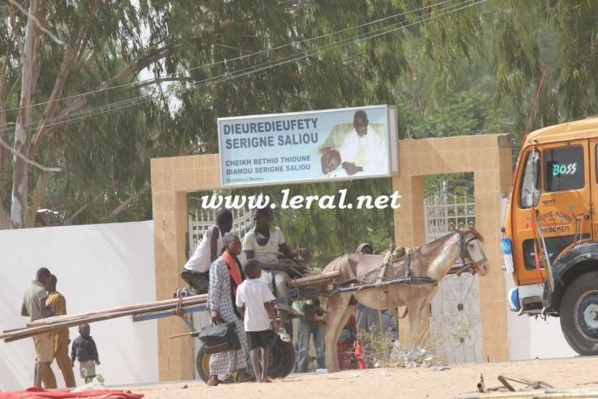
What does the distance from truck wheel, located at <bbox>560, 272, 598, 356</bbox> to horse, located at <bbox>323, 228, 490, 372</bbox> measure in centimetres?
145

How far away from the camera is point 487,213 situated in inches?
730

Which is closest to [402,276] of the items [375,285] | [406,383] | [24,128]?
[375,285]

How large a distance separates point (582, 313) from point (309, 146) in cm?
554

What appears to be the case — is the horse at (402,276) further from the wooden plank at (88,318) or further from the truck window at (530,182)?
the wooden plank at (88,318)

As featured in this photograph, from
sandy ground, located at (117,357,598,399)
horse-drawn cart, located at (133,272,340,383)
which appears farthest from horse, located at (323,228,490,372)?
sandy ground, located at (117,357,598,399)

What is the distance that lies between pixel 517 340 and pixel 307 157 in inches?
143

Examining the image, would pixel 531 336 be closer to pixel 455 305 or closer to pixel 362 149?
pixel 455 305

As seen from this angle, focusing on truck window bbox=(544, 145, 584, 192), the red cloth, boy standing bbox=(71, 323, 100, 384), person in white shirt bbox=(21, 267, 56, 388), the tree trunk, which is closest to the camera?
the red cloth

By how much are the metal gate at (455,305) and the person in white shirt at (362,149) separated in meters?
1.05

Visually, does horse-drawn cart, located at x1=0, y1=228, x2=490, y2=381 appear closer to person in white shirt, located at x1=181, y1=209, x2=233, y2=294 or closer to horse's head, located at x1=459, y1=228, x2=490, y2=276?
horse's head, located at x1=459, y1=228, x2=490, y2=276

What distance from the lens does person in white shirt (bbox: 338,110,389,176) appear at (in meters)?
19.1

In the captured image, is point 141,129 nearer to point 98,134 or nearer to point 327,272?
point 98,134

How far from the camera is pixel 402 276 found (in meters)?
16.6

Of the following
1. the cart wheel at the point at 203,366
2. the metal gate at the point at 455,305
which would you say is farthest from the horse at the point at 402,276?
the metal gate at the point at 455,305
